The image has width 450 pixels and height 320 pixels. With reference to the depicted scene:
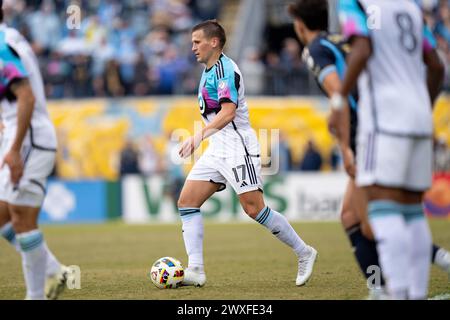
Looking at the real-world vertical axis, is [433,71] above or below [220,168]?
above

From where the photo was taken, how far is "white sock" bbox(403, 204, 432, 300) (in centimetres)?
632

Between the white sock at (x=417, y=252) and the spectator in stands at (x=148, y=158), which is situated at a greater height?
the white sock at (x=417, y=252)

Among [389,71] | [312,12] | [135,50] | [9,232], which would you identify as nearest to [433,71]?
[389,71]

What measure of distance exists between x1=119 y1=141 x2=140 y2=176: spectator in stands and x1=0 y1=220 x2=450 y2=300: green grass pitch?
3.47 meters

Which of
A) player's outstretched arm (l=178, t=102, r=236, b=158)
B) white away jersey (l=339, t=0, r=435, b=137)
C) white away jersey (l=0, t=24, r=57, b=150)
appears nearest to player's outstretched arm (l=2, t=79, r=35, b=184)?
white away jersey (l=0, t=24, r=57, b=150)

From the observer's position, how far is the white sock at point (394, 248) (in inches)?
241

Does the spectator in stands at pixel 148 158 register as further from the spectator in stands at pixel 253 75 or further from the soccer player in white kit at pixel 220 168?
the soccer player in white kit at pixel 220 168

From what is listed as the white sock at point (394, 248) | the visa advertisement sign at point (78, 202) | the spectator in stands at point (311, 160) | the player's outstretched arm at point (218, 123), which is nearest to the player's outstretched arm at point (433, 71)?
the white sock at point (394, 248)

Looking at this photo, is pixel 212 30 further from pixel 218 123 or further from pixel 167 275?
pixel 167 275

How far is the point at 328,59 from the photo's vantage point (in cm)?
730

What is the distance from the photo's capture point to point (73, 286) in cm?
876

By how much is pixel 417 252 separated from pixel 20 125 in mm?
3150

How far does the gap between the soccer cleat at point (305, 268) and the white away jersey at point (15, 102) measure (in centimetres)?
317
